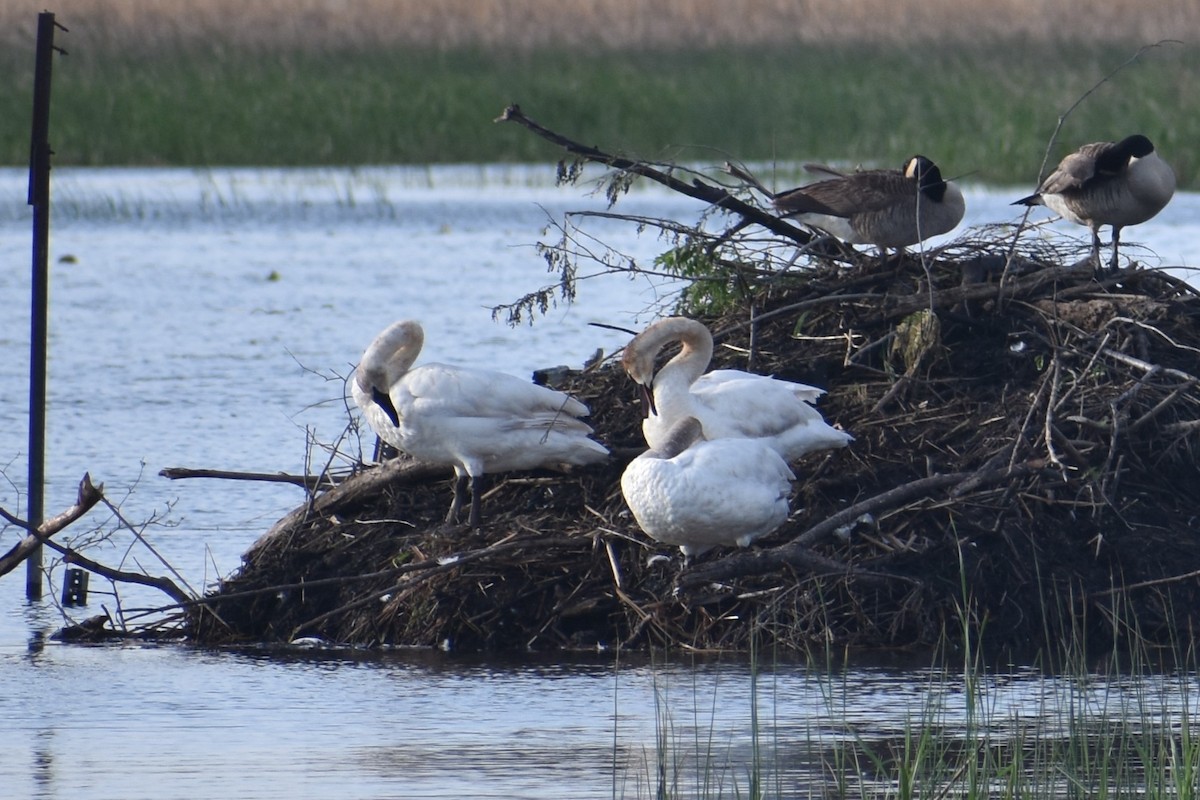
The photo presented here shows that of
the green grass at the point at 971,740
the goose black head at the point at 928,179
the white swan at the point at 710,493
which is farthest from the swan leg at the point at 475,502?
the goose black head at the point at 928,179

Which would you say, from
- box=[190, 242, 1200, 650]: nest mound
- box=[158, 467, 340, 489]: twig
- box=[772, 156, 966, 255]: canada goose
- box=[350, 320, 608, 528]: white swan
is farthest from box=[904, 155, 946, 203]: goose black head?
box=[158, 467, 340, 489]: twig

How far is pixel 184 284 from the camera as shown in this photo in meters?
22.8

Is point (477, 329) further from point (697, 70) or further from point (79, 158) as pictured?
point (697, 70)

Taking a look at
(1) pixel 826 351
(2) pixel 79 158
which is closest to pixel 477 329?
(1) pixel 826 351

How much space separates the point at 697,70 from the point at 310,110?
7.26 metres

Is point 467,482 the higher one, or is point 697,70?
point 697,70

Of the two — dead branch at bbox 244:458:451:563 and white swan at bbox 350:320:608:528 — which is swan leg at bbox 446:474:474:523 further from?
dead branch at bbox 244:458:451:563

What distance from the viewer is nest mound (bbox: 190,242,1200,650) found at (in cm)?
844

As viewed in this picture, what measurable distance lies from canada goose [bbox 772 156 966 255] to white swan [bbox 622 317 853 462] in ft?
4.89

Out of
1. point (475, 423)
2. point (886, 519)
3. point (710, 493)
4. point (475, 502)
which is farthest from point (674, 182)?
point (710, 493)

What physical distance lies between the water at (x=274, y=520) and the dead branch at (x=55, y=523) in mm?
299

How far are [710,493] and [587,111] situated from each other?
24355mm

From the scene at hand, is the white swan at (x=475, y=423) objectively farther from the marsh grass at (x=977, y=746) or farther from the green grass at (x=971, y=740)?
the marsh grass at (x=977, y=746)

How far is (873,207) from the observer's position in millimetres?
10305
